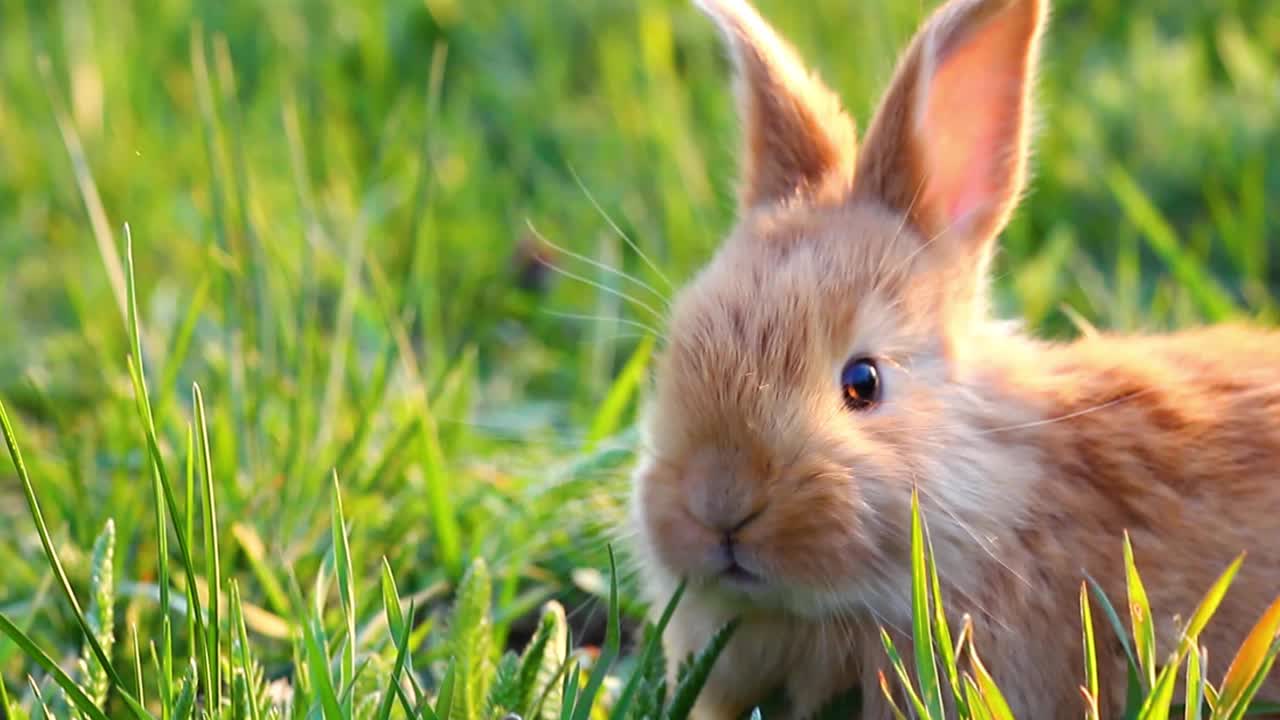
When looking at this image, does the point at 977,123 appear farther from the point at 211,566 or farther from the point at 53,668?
the point at 53,668

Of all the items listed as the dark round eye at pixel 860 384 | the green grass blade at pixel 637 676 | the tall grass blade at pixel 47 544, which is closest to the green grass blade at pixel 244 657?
the tall grass blade at pixel 47 544

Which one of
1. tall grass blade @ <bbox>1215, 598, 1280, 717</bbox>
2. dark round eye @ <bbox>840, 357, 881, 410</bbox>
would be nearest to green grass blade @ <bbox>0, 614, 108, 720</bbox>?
dark round eye @ <bbox>840, 357, 881, 410</bbox>

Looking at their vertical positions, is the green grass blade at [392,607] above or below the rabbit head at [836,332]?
below

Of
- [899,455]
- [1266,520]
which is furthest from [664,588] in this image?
[1266,520]

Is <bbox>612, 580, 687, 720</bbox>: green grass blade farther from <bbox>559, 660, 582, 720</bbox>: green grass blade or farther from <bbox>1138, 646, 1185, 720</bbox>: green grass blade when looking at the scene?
<bbox>1138, 646, 1185, 720</bbox>: green grass blade

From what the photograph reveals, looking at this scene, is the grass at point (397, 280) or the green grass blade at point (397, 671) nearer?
the green grass blade at point (397, 671)

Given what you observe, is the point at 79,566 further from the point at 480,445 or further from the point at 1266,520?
the point at 1266,520

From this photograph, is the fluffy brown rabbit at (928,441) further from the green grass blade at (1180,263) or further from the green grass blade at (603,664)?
the green grass blade at (1180,263)
